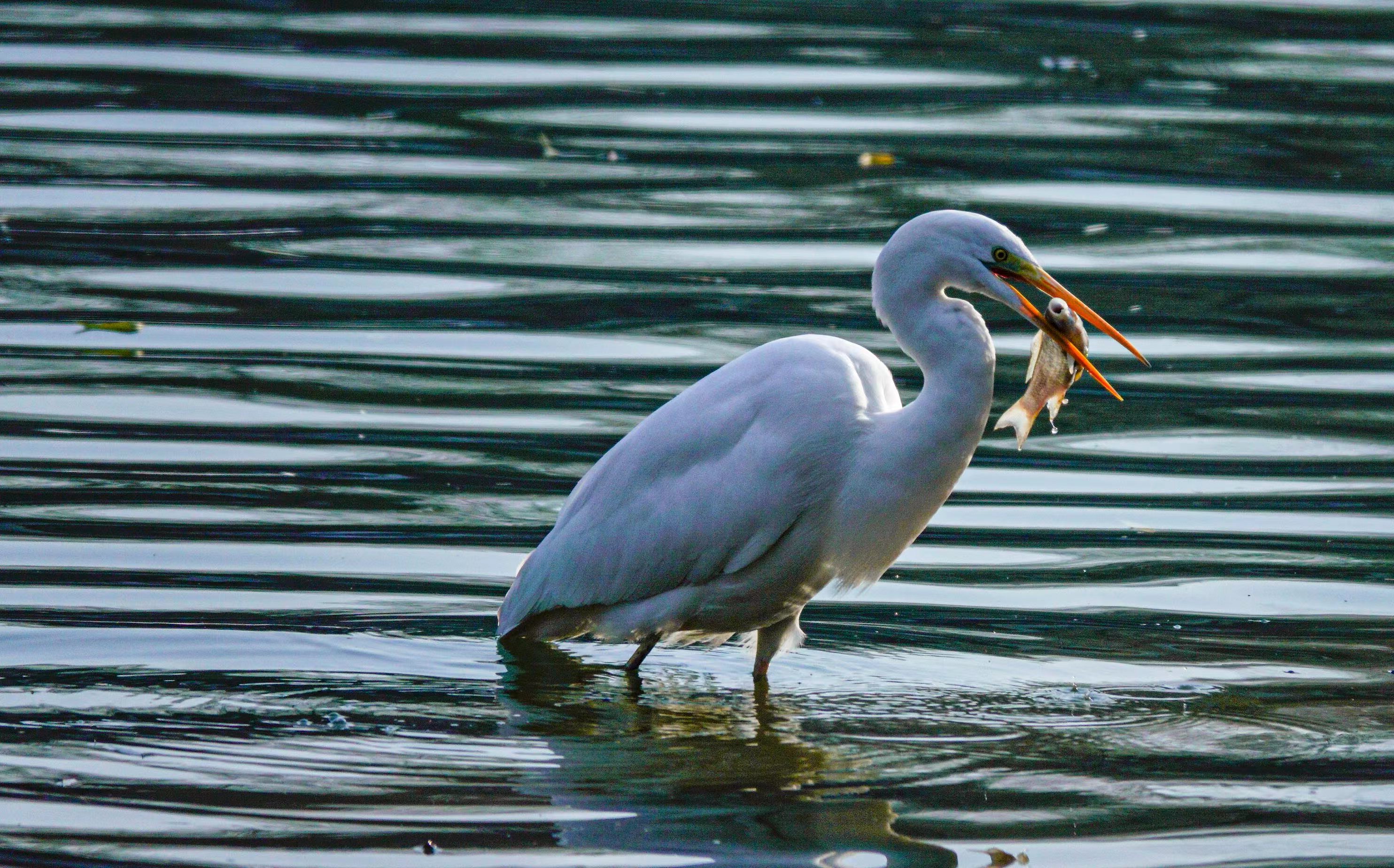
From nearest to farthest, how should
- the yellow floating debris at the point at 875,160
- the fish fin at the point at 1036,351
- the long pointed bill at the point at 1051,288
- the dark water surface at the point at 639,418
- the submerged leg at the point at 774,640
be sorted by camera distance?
the dark water surface at the point at 639,418 < the long pointed bill at the point at 1051,288 < the fish fin at the point at 1036,351 < the submerged leg at the point at 774,640 < the yellow floating debris at the point at 875,160

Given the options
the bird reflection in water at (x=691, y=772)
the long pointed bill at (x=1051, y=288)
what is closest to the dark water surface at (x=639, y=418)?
the bird reflection in water at (x=691, y=772)

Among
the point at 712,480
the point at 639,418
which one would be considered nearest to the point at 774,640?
the point at 712,480

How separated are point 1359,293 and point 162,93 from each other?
6754 millimetres

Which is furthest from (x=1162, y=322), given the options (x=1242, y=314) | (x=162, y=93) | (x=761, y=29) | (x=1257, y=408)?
(x=162, y=93)

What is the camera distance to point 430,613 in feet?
19.1

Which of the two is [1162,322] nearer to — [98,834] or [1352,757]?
[1352,757]

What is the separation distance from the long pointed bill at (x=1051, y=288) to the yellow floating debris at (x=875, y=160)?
18.8 feet

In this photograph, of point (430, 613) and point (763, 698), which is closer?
point (763, 698)

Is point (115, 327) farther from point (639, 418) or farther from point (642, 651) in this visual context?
point (642, 651)

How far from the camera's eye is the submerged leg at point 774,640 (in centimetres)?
546

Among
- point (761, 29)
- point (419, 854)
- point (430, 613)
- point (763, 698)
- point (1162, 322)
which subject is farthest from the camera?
point (761, 29)

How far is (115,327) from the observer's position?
8.22 meters

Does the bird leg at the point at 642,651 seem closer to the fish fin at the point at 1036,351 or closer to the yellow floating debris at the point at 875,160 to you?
the fish fin at the point at 1036,351

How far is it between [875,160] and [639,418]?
369 cm
